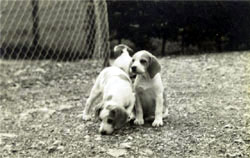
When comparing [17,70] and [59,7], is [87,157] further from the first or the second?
[59,7]

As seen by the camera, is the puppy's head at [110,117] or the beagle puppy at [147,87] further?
the beagle puppy at [147,87]

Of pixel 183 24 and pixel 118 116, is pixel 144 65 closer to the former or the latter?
pixel 118 116

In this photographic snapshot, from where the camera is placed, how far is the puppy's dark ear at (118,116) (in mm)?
4523

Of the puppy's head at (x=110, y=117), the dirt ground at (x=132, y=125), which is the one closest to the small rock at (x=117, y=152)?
the dirt ground at (x=132, y=125)

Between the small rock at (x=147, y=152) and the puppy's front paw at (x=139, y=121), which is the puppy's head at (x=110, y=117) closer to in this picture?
the puppy's front paw at (x=139, y=121)

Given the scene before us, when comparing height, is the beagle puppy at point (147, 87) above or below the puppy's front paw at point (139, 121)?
above

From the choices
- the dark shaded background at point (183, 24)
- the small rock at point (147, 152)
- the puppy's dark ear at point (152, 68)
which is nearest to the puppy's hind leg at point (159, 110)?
the puppy's dark ear at point (152, 68)

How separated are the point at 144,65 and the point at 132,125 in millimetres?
661

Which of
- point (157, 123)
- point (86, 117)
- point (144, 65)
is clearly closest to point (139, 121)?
point (157, 123)

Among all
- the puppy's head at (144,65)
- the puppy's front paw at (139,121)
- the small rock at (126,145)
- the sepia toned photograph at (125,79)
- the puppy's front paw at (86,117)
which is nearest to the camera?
the small rock at (126,145)

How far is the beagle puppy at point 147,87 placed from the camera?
4.84 meters

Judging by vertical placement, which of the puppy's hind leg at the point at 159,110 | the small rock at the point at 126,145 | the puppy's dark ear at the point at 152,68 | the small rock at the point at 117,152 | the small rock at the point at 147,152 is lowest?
the small rock at the point at 117,152

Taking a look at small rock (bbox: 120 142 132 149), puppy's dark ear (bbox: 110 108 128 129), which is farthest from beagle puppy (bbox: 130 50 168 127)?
small rock (bbox: 120 142 132 149)

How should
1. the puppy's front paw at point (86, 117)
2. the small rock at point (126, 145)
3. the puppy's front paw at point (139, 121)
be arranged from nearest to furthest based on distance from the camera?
the small rock at point (126, 145) < the puppy's front paw at point (139, 121) < the puppy's front paw at point (86, 117)
